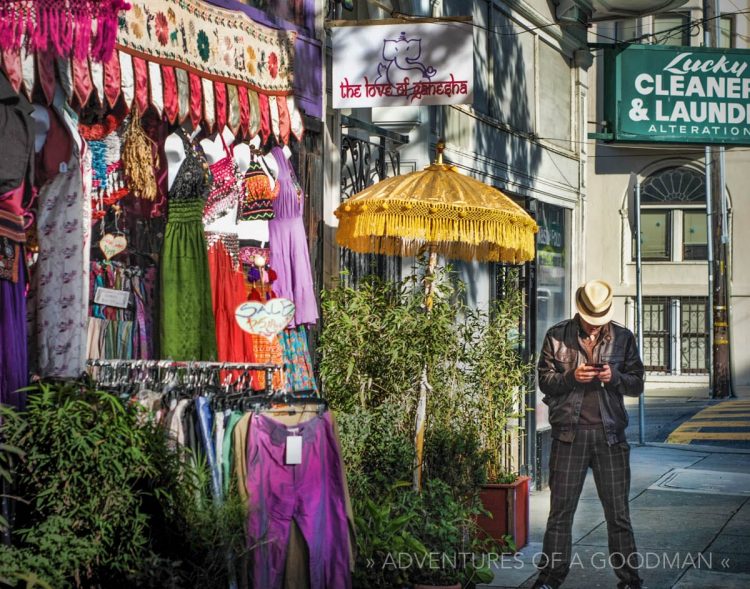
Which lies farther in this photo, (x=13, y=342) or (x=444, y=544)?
(x=444, y=544)

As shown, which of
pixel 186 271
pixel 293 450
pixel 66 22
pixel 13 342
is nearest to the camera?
pixel 66 22

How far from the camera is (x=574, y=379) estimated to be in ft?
25.8

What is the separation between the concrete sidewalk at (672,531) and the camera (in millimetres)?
8805

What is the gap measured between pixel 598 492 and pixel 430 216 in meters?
2.14

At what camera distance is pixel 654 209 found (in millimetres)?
34312

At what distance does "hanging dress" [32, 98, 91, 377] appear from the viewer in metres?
5.96

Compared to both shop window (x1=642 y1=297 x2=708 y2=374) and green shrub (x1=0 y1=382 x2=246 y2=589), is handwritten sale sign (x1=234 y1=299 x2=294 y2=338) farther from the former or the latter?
shop window (x1=642 y1=297 x2=708 y2=374)

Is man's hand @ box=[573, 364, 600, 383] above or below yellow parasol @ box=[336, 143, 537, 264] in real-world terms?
below

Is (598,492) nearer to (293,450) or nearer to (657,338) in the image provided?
(293,450)

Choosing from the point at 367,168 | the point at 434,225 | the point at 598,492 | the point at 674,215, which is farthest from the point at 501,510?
the point at 674,215

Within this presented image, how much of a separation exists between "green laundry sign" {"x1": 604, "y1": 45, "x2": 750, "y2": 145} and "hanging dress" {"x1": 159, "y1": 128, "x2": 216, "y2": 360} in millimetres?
7096

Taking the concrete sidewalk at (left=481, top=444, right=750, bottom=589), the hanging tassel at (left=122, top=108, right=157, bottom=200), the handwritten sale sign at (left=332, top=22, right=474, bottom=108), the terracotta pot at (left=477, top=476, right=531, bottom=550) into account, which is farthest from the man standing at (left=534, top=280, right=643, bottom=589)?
the hanging tassel at (left=122, top=108, right=157, bottom=200)

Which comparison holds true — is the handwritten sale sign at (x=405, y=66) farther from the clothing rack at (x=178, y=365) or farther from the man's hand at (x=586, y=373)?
the clothing rack at (x=178, y=365)

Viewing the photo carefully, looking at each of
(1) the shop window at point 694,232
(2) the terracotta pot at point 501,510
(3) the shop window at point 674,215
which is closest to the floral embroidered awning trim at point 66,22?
(2) the terracotta pot at point 501,510
